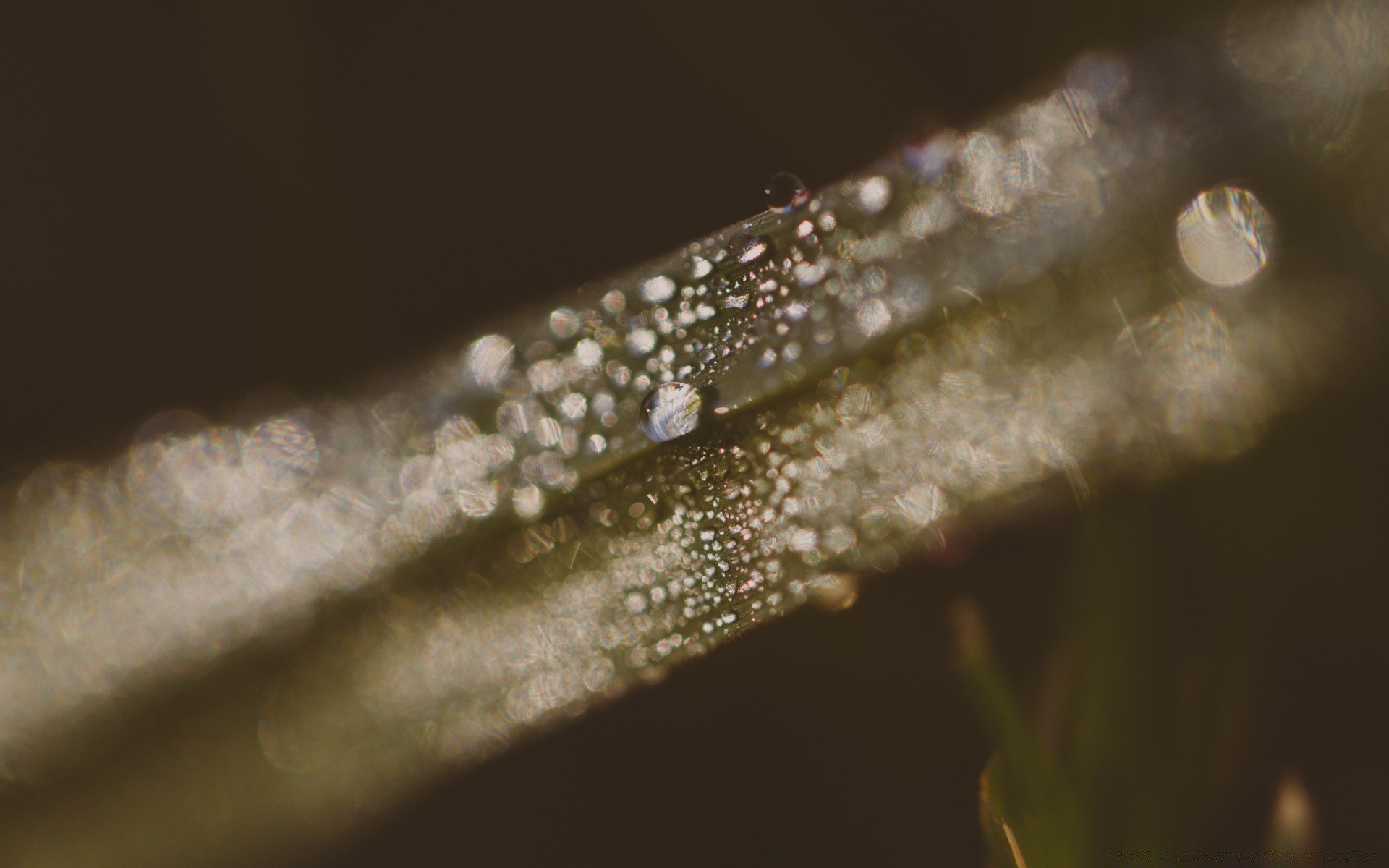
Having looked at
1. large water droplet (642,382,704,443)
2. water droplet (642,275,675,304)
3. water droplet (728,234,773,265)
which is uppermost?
water droplet (642,275,675,304)

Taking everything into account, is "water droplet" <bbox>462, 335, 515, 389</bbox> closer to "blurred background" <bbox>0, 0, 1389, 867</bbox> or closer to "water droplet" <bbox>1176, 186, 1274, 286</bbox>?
Answer: "blurred background" <bbox>0, 0, 1389, 867</bbox>

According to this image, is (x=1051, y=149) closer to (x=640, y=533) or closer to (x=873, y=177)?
(x=873, y=177)

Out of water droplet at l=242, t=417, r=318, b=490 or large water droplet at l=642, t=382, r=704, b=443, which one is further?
water droplet at l=242, t=417, r=318, b=490

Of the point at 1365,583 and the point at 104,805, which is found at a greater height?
the point at 104,805

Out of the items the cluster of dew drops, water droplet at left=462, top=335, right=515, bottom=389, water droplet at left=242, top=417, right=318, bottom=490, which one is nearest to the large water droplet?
the cluster of dew drops

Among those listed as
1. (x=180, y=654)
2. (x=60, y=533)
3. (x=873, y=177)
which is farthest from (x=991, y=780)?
(x=60, y=533)
